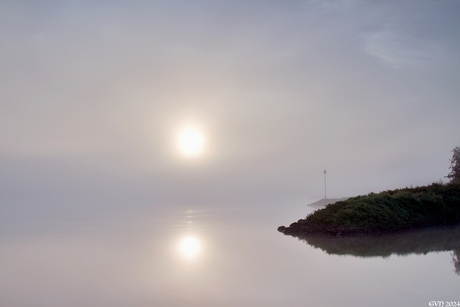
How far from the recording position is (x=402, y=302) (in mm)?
9523

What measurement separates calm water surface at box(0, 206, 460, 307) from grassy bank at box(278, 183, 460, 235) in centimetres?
183

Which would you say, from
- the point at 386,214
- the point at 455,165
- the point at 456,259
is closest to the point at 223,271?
the point at 456,259

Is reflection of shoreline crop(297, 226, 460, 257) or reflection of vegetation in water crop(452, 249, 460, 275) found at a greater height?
reflection of shoreline crop(297, 226, 460, 257)

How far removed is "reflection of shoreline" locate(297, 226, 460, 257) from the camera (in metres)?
16.4

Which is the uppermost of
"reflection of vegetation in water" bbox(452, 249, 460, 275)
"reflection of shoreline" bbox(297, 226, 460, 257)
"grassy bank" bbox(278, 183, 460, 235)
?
"grassy bank" bbox(278, 183, 460, 235)

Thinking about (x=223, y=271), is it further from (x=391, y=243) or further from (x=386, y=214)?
(x=386, y=214)

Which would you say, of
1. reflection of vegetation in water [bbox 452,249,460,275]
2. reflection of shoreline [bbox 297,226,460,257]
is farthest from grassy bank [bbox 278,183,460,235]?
reflection of vegetation in water [bbox 452,249,460,275]

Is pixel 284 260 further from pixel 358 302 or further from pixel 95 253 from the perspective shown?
pixel 95 253

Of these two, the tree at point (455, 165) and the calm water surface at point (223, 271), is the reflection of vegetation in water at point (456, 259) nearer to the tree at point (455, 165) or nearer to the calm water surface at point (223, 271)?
the calm water surface at point (223, 271)

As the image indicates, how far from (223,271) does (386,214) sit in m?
13.3

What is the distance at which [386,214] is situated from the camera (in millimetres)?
23547

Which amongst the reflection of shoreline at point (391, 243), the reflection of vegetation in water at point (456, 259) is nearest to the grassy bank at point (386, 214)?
the reflection of shoreline at point (391, 243)

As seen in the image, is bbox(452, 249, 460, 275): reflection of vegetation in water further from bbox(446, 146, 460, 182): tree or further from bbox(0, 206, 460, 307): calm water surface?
bbox(446, 146, 460, 182): tree

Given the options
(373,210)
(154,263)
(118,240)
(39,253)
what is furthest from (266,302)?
(373,210)
